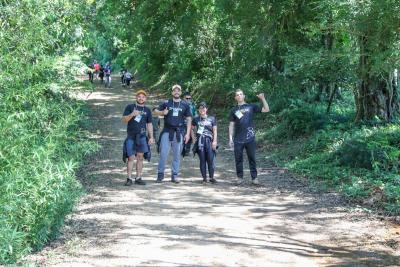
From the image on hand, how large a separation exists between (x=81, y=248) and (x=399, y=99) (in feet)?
34.6

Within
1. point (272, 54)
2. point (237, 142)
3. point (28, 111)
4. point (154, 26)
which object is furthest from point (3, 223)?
point (154, 26)

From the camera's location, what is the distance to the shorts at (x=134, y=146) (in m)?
10.5

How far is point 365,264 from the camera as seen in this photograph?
6.52 metres

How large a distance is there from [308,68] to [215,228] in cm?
739

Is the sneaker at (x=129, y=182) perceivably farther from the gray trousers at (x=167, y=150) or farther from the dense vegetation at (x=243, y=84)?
the dense vegetation at (x=243, y=84)

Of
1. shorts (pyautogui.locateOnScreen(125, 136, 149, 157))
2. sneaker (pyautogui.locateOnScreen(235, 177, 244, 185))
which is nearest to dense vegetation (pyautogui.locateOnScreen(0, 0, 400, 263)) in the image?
shorts (pyautogui.locateOnScreen(125, 136, 149, 157))

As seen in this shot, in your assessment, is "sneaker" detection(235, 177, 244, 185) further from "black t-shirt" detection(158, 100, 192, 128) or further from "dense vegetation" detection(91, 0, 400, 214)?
"black t-shirt" detection(158, 100, 192, 128)

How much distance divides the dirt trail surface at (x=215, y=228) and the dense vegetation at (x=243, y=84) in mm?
642

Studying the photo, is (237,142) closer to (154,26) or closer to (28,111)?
(28,111)

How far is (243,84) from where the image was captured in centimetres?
2125

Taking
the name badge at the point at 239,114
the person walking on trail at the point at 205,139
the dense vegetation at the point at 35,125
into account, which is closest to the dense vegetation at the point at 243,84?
the dense vegetation at the point at 35,125

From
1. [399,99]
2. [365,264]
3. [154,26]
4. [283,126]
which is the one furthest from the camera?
[154,26]

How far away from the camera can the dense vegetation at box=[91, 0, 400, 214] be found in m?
9.73

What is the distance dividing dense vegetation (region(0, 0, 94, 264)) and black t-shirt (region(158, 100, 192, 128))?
222cm
